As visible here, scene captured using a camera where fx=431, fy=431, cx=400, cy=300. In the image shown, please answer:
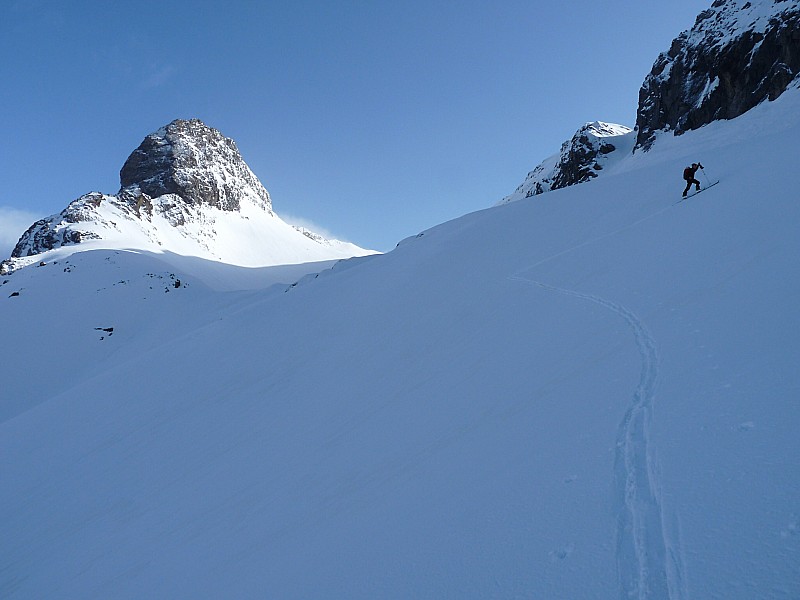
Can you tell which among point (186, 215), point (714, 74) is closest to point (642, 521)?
point (714, 74)

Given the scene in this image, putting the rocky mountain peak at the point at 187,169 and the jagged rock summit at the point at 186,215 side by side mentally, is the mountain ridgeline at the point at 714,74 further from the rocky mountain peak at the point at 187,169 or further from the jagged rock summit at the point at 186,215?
the rocky mountain peak at the point at 187,169

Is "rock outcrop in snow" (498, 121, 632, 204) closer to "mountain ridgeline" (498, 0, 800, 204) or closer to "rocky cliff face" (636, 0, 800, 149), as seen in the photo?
"mountain ridgeline" (498, 0, 800, 204)

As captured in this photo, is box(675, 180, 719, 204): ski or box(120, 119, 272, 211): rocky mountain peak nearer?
box(675, 180, 719, 204): ski

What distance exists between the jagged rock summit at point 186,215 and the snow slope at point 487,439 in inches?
1872

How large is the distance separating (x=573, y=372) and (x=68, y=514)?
10411 mm

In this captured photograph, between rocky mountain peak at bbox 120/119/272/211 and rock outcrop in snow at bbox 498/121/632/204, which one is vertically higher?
rocky mountain peak at bbox 120/119/272/211

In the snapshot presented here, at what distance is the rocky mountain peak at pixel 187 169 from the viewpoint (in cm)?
7950

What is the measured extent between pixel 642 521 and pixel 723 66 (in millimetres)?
59747

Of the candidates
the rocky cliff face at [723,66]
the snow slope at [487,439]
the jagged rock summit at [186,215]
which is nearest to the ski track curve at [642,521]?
the snow slope at [487,439]

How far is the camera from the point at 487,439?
15.6 feet

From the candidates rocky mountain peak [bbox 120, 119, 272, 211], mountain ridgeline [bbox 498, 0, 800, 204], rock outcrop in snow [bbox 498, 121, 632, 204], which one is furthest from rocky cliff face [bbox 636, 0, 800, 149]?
rocky mountain peak [bbox 120, 119, 272, 211]

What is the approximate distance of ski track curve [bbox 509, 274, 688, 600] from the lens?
2438 millimetres

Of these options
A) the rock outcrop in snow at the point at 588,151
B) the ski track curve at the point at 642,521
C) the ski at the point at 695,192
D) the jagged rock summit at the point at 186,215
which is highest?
the jagged rock summit at the point at 186,215

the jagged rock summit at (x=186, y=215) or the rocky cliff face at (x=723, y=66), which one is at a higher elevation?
Result: the jagged rock summit at (x=186, y=215)
